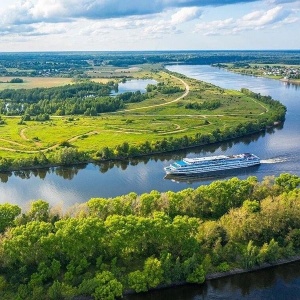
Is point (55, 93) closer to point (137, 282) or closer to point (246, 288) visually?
point (137, 282)

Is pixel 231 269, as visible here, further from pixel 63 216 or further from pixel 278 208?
pixel 63 216

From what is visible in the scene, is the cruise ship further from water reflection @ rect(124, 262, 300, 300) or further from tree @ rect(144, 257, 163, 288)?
tree @ rect(144, 257, 163, 288)

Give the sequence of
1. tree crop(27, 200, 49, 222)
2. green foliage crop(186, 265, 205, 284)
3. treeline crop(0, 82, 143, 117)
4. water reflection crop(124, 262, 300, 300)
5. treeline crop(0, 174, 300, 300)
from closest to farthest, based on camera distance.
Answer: treeline crop(0, 174, 300, 300) → water reflection crop(124, 262, 300, 300) → green foliage crop(186, 265, 205, 284) → tree crop(27, 200, 49, 222) → treeline crop(0, 82, 143, 117)

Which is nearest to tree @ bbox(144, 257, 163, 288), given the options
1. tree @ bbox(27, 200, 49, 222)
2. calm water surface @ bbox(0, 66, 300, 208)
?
tree @ bbox(27, 200, 49, 222)

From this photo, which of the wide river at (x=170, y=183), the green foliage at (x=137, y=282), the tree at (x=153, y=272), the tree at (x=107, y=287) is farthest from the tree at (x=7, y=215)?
the tree at (x=153, y=272)

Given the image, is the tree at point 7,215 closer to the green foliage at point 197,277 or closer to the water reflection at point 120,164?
the green foliage at point 197,277
